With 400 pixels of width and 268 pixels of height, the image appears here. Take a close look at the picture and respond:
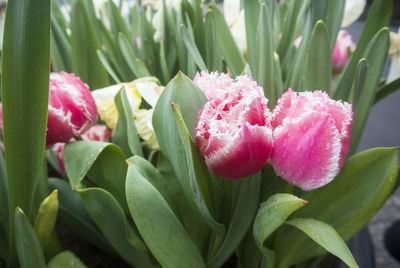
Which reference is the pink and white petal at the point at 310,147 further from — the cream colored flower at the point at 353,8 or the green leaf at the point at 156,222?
the cream colored flower at the point at 353,8

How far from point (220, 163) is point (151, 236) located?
68 millimetres

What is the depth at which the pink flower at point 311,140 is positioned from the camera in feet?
0.71

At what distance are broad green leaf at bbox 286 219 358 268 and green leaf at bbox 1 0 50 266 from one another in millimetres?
175

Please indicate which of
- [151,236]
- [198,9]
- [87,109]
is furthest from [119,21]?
[151,236]

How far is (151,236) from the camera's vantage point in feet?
0.82

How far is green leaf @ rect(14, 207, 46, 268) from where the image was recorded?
24 centimetres

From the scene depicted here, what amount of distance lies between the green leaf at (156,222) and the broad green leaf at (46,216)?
56mm

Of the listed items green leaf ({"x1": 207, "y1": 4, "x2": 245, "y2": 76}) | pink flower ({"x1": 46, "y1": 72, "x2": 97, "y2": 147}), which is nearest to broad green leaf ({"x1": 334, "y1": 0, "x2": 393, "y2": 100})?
green leaf ({"x1": 207, "y1": 4, "x2": 245, "y2": 76})

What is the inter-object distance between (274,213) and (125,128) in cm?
15

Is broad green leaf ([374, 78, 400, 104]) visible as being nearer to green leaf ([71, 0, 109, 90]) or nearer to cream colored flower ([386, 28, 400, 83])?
cream colored flower ([386, 28, 400, 83])

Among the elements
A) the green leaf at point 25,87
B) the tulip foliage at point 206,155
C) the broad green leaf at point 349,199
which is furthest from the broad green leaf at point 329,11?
the green leaf at point 25,87

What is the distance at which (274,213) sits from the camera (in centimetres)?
23

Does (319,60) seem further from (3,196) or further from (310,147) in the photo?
(3,196)

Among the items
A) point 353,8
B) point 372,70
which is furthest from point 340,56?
point 372,70
